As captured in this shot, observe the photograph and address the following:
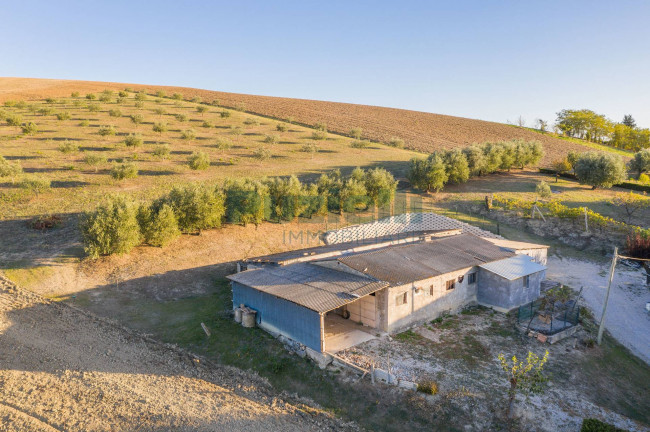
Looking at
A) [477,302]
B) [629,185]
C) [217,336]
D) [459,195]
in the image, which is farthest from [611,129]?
[217,336]

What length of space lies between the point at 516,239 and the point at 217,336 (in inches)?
1254

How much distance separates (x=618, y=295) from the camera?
27.6 metres

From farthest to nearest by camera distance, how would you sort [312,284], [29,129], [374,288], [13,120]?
[13,120], [29,129], [312,284], [374,288]

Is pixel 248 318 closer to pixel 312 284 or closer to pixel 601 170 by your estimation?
pixel 312 284

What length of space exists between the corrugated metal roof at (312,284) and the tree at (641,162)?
60388 mm

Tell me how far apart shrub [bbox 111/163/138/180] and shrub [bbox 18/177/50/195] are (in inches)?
245

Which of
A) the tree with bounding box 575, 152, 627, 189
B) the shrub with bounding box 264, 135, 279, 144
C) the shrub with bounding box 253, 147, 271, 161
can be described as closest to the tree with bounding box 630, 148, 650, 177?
the tree with bounding box 575, 152, 627, 189

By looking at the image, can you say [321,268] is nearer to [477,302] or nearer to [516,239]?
[477,302]

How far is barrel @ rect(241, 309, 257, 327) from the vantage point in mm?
22453

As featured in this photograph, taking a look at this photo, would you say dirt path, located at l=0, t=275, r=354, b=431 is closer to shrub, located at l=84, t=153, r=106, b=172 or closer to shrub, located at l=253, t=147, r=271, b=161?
shrub, located at l=84, t=153, r=106, b=172

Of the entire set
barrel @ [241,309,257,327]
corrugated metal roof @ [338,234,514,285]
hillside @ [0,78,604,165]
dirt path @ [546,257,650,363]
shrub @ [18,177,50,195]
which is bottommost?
barrel @ [241,309,257,327]

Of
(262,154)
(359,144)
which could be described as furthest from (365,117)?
(262,154)

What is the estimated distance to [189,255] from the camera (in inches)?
1240

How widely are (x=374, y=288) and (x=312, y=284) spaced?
3651mm
